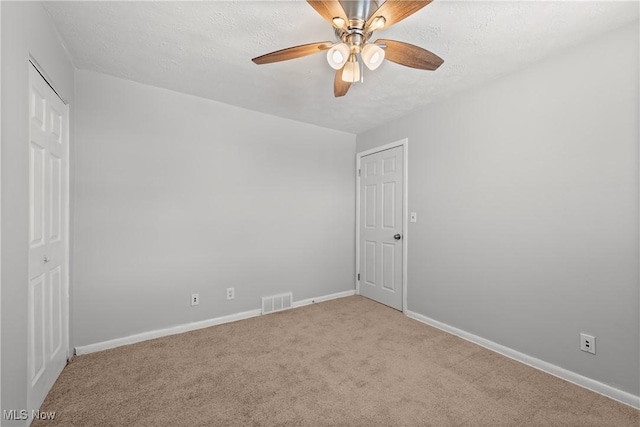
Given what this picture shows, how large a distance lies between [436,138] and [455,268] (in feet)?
4.54

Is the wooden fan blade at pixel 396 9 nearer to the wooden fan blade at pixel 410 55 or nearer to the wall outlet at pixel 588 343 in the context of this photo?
the wooden fan blade at pixel 410 55

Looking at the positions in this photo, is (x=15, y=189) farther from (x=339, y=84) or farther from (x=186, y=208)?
(x=339, y=84)

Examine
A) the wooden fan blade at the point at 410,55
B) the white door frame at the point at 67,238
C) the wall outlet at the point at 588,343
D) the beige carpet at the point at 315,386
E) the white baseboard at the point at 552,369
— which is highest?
the wooden fan blade at the point at 410,55

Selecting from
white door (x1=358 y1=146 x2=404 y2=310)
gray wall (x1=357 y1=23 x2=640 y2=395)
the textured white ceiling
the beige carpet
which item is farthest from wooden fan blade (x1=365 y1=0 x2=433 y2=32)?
the beige carpet

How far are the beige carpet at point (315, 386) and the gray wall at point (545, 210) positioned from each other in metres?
0.33

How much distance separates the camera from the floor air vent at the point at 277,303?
3.21m

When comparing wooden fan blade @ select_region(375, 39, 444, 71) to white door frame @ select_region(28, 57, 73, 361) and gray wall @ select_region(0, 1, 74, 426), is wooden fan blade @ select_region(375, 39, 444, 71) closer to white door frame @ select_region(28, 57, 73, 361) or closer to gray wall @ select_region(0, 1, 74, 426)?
gray wall @ select_region(0, 1, 74, 426)

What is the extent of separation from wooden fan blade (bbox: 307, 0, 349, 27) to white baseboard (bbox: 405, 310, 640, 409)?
2778 mm

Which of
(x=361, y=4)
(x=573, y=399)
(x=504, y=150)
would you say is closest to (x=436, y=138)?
(x=504, y=150)

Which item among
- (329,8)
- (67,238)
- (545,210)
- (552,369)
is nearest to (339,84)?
(329,8)

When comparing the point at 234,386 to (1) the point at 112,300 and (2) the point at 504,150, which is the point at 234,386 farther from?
(2) the point at 504,150

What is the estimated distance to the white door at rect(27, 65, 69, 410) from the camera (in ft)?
5.08

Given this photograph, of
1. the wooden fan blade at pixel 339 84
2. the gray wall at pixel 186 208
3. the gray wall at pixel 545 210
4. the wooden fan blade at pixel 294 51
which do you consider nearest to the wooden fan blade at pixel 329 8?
the wooden fan blade at pixel 294 51

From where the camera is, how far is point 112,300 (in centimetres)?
241
